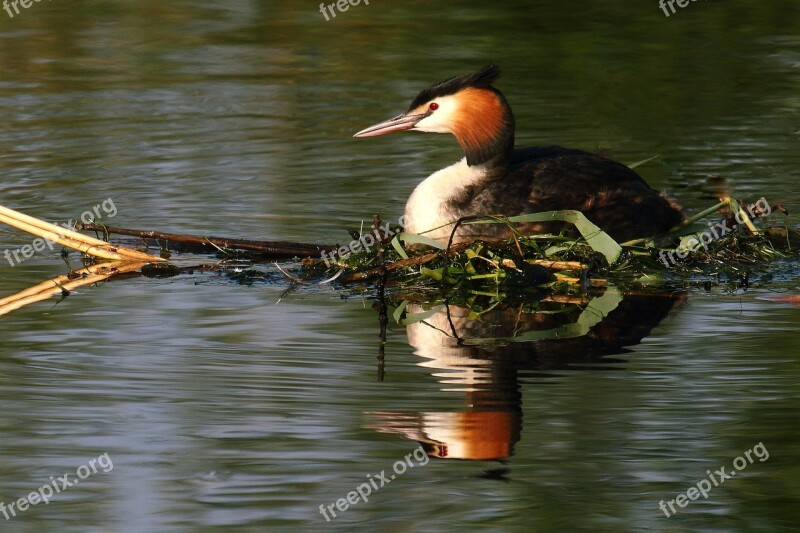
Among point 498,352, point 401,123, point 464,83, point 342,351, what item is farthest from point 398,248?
point 498,352

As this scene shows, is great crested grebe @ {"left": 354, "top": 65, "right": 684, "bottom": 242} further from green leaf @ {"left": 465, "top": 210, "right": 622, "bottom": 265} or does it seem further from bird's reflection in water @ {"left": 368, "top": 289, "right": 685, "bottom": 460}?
bird's reflection in water @ {"left": 368, "top": 289, "right": 685, "bottom": 460}

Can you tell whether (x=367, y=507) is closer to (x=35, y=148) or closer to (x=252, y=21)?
(x=35, y=148)

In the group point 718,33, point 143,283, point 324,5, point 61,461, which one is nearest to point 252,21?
point 324,5

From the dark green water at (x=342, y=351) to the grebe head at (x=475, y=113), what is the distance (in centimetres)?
100

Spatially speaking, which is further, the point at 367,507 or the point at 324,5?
the point at 324,5

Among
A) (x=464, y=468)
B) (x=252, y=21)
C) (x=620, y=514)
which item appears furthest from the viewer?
(x=252, y=21)

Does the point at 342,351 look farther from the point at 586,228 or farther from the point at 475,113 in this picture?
the point at 475,113

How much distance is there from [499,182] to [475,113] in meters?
0.44

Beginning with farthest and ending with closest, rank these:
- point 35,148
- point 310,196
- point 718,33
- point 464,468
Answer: point 718,33, point 35,148, point 310,196, point 464,468

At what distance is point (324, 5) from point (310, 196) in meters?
7.62

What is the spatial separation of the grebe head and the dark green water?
1.00 metres

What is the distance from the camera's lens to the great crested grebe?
8156mm

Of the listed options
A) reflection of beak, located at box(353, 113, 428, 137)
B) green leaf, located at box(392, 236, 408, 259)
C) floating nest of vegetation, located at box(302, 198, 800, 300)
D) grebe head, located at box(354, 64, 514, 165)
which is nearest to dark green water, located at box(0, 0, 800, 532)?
floating nest of vegetation, located at box(302, 198, 800, 300)

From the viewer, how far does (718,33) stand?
1548 centimetres
